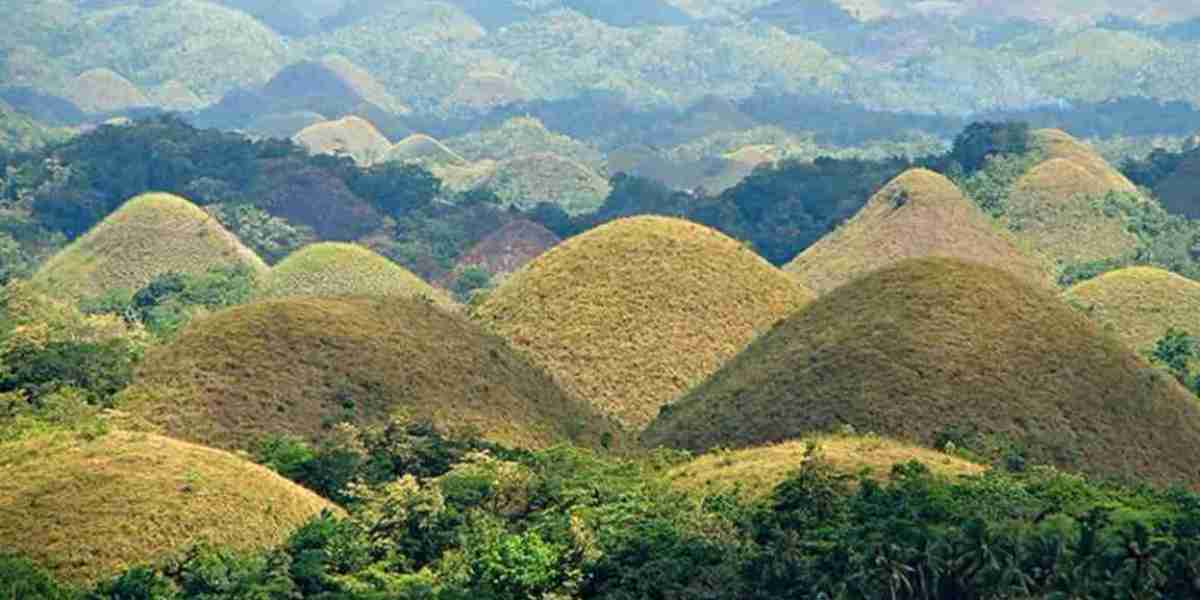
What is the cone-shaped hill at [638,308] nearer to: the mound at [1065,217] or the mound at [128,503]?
the mound at [128,503]

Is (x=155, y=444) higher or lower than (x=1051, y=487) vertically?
lower

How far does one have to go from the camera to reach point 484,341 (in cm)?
8731

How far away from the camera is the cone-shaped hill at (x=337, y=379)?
76.8m

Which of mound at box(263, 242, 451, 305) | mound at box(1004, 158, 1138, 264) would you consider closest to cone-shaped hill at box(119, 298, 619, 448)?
mound at box(263, 242, 451, 305)

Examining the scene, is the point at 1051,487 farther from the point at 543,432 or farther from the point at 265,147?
the point at 265,147

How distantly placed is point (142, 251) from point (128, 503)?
3003 inches

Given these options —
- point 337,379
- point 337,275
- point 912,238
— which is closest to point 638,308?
point 337,379

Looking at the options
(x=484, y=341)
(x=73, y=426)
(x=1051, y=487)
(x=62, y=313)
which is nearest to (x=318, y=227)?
(x=62, y=313)

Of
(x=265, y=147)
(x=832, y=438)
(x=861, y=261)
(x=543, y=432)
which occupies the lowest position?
(x=265, y=147)

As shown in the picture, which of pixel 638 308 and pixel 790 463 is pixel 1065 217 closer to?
pixel 638 308

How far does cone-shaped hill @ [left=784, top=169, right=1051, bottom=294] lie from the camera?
438 feet

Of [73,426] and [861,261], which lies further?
[861,261]

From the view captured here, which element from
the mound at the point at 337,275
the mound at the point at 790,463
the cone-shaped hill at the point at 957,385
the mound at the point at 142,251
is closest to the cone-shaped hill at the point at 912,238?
the mound at the point at 337,275

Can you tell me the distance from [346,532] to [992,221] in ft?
293
